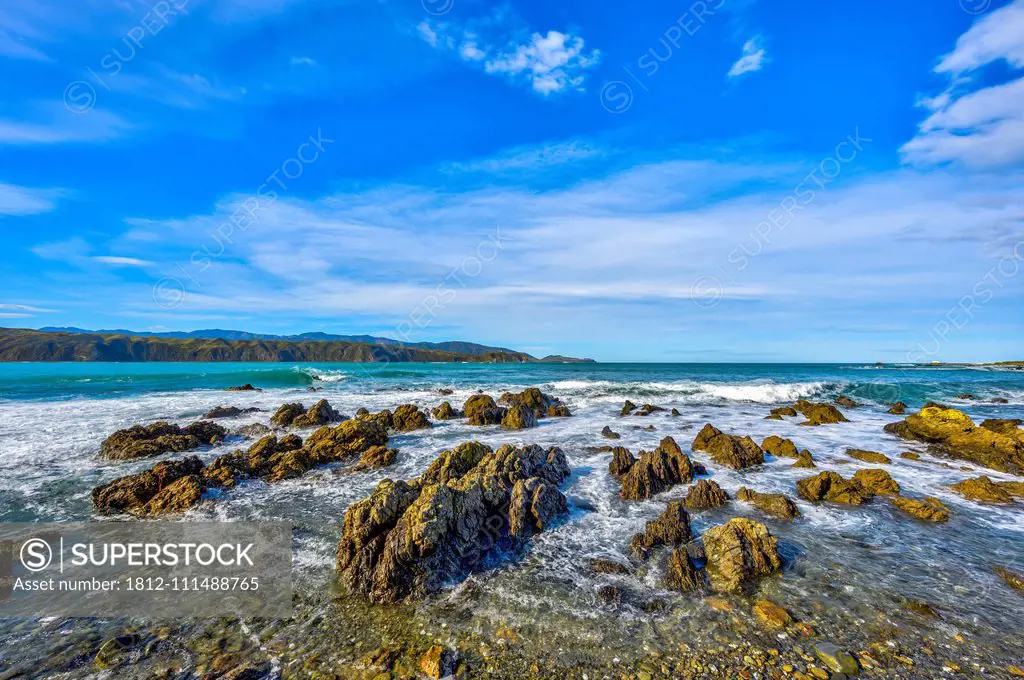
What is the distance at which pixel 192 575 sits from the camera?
24.4 feet

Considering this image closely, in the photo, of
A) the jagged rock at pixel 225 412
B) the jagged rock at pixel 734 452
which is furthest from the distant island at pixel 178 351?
the jagged rock at pixel 734 452

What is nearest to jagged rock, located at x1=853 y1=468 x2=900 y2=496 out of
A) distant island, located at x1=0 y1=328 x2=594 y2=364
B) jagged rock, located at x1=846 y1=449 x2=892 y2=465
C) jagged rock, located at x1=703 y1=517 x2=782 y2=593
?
jagged rock, located at x1=846 y1=449 x2=892 y2=465

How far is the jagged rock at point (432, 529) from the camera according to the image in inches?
273

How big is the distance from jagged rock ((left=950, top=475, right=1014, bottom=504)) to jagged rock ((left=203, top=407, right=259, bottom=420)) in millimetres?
31048

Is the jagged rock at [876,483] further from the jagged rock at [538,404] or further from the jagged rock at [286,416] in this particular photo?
the jagged rock at [286,416]

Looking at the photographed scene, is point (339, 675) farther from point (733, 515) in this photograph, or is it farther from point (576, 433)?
point (576, 433)

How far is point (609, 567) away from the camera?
25.0ft

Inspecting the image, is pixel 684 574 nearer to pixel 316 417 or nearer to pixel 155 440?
pixel 155 440

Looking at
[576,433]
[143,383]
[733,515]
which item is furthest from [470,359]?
[733,515]

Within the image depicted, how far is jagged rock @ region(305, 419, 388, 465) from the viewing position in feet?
49.1

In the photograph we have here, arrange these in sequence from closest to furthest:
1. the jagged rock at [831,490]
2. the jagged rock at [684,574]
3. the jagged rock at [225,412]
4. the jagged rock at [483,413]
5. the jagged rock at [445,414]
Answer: the jagged rock at [684,574], the jagged rock at [831,490], the jagged rock at [483,413], the jagged rock at [225,412], the jagged rock at [445,414]

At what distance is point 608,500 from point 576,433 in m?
8.92

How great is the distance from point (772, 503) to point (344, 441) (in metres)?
13.9

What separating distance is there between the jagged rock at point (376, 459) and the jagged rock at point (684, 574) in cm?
1008
